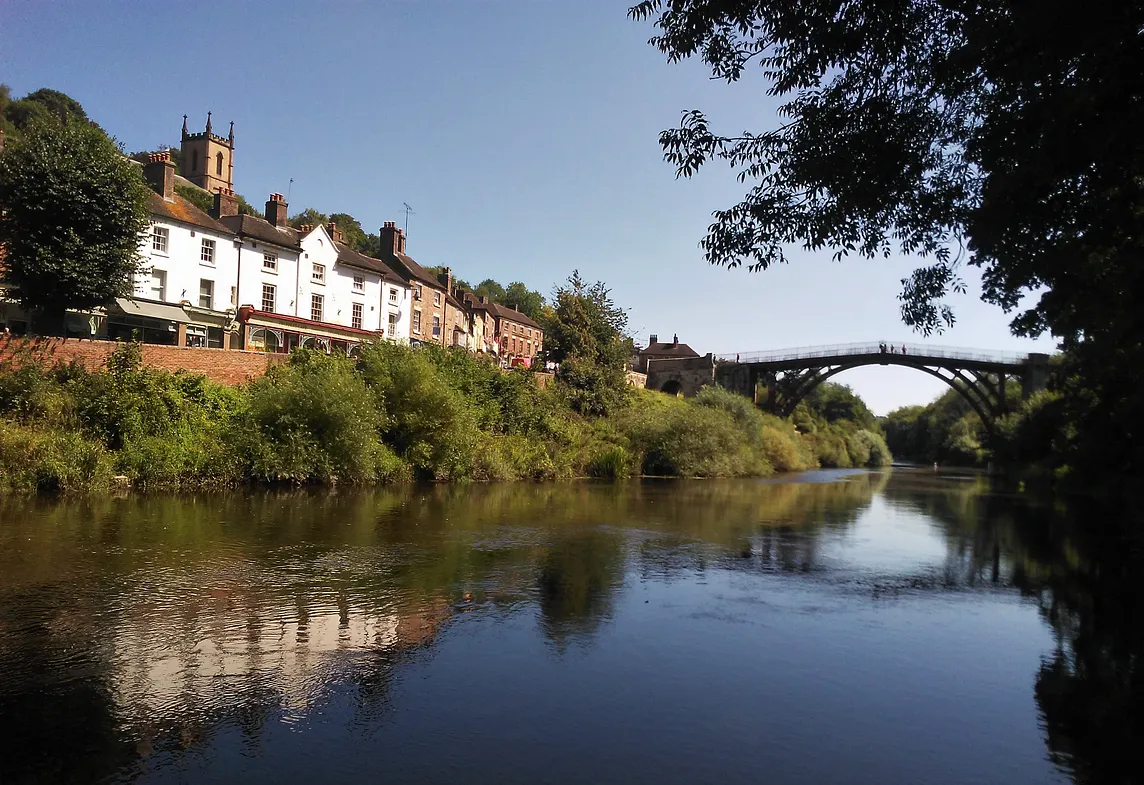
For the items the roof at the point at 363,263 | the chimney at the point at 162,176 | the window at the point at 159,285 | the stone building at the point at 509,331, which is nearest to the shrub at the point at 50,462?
the window at the point at 159,285

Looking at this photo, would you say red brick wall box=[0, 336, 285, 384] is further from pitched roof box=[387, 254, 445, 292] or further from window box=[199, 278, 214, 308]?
pitched roof box=[387, 254, 445, 292]

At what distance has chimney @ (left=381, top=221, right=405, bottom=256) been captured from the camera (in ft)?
207

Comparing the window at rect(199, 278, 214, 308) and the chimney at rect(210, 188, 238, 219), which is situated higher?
the chimney at rect(210, 188, 238, 219)

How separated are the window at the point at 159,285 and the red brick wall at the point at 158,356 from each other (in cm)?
1097

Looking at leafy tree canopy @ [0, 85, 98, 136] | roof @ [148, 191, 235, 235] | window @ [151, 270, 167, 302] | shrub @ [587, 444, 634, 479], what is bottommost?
shrub @ [587, 444, 634, 479]

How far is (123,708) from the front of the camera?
7.39 m

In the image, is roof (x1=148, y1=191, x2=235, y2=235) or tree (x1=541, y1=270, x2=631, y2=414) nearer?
roof (x1=148, y1=191, x2=235, y2=235)

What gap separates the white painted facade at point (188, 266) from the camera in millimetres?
39875

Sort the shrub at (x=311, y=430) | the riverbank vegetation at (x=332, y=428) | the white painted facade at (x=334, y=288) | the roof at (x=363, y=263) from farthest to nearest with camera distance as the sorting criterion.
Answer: the roof at (x=363, y=263), the white painted facade at (x=334, y=288), the shrub at (x=311, y=430), the riverbank vegetation at (x=332, y=428)

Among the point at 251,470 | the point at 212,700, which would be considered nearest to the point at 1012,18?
the point at 212,700

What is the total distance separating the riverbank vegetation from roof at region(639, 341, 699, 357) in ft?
189

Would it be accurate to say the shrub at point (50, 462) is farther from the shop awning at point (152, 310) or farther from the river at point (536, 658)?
the shop awning at point (152, 310)

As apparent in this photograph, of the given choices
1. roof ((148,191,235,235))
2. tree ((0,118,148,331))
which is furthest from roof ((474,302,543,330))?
tree ((0,118,148,331))

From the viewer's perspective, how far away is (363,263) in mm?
54156
